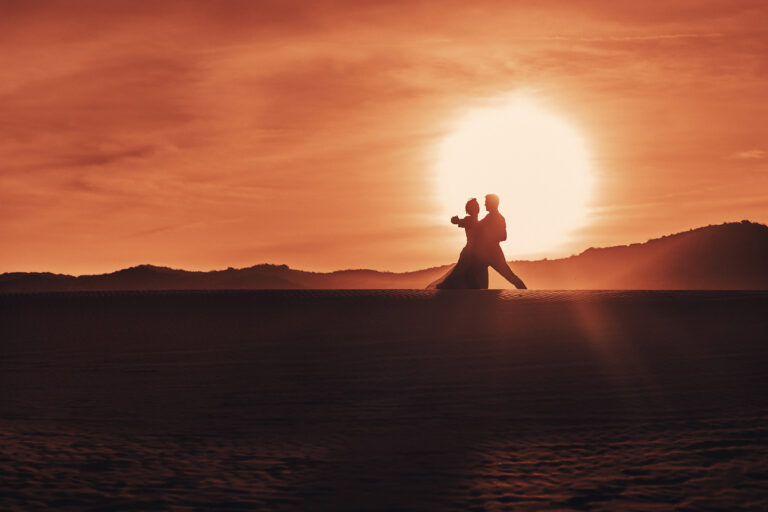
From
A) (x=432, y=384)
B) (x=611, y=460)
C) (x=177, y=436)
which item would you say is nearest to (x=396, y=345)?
(x=432, y=384)

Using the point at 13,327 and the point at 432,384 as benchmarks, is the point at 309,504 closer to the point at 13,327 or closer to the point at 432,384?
the point at 432,384

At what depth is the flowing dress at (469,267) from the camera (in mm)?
45406

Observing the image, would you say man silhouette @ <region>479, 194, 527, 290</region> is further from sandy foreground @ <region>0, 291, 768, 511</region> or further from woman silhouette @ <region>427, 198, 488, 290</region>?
sandy foreground @ <region>0, 291, 768, 511</region>

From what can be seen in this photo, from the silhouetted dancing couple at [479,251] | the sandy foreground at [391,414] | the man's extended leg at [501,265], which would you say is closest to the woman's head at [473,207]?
the silhouetted dancing couple at [479,251]

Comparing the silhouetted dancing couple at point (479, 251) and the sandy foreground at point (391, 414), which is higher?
the silhouetted dancing couple at point (479, 251)

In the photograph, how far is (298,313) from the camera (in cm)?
2775

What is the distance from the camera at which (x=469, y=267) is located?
45562mm

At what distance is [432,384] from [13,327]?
15.2m

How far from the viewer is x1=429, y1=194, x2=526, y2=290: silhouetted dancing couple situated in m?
45.3

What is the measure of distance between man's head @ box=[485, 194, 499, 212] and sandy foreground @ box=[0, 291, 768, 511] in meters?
19.9

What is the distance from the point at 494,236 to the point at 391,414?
3420 centimetres

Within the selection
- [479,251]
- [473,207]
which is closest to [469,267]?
[479,251]

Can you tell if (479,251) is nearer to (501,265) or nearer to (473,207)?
Result: (501,265)

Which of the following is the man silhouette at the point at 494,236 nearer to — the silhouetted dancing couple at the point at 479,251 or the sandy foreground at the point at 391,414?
the silhouetted dancing couple at the point at 479,251
